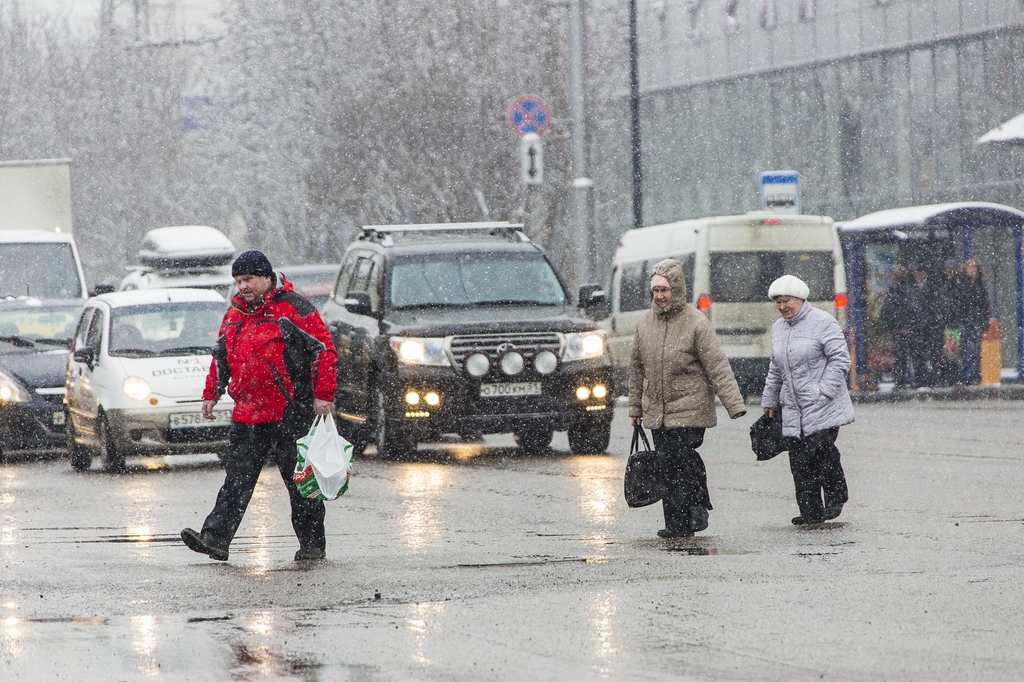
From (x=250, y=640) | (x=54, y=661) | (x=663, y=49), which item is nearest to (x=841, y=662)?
(x=250, y=640)

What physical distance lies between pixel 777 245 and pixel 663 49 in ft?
85.0

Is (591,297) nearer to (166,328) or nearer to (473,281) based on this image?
(473,281)

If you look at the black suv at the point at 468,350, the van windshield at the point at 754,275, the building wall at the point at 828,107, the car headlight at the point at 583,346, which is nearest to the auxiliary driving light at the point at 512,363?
the black suv at the point at 468,350

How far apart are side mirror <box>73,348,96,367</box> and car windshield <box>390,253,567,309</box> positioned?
268 cm

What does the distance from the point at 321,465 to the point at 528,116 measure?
19.0 m

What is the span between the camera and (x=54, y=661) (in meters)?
6.96

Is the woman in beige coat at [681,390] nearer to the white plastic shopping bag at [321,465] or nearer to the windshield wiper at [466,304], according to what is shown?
the white plastic shopping bag at [321,465]

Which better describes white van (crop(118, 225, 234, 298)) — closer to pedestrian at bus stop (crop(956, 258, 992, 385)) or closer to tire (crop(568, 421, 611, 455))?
pedestrian at bus stop (crop(956, 258, 992, 385))

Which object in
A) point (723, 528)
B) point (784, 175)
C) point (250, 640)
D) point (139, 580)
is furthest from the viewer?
point (784, 175)

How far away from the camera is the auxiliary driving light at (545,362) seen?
16.9 m

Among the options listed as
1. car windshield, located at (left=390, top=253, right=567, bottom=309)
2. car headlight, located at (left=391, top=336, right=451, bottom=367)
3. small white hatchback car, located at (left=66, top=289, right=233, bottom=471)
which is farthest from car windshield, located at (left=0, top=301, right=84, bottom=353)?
car headlight, located at (left=391, top=336, right=451, bottom=367)

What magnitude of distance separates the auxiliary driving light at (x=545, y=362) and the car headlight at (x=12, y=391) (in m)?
5.15

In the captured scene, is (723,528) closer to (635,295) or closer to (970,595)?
(970,595)

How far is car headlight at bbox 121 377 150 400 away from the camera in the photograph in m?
16.5
